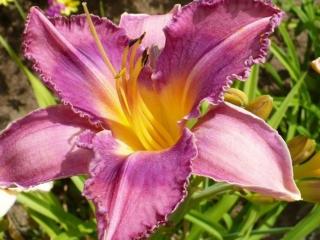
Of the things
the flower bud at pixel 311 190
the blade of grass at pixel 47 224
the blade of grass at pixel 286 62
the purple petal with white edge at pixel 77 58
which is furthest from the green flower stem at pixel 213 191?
the blade of grass at pixel 286 62

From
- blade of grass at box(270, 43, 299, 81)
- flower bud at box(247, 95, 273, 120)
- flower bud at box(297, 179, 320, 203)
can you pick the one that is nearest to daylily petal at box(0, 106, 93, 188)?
flower bud at box(247, 95, 273, 120)

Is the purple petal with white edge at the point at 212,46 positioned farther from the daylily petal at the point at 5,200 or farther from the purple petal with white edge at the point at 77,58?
the daylily petal at the point at 5,200

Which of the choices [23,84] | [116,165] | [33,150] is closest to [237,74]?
[116,165]

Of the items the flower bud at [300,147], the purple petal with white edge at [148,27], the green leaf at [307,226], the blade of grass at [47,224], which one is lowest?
the blade of grass at [47,224]

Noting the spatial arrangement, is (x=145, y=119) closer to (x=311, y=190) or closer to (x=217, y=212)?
(x=311, y=190)

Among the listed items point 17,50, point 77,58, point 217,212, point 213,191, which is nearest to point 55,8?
point 17,50

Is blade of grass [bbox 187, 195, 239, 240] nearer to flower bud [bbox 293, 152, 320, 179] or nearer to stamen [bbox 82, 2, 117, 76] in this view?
flower bud [bbox 293, 152, 320, 179]
